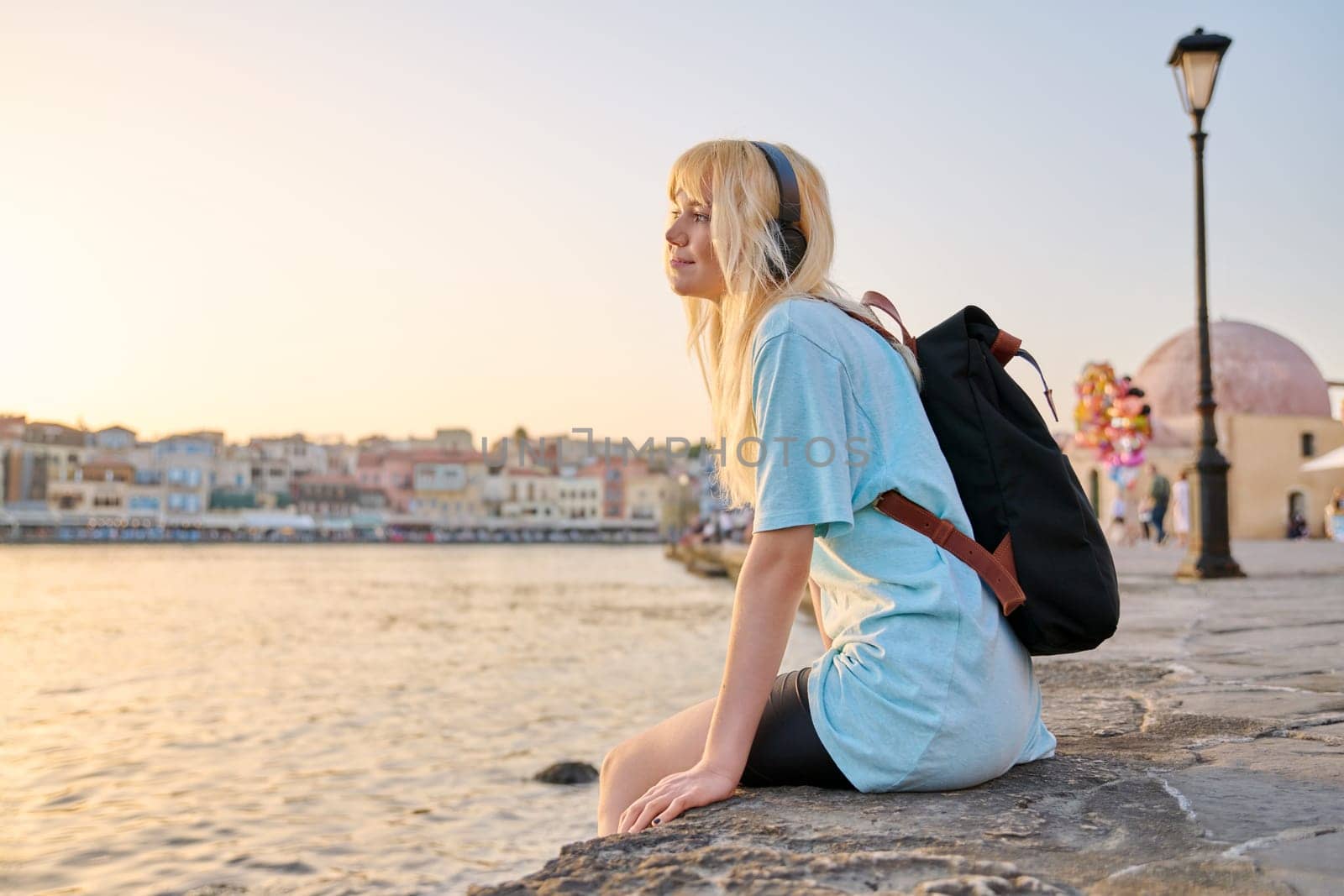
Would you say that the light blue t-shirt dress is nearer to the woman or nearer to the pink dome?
the woman

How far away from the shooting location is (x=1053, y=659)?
402 centimetres

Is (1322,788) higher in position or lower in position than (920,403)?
lower

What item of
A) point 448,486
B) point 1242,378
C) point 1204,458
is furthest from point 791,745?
point 448,486

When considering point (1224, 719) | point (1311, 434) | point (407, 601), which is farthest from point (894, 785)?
point (1311, 434)

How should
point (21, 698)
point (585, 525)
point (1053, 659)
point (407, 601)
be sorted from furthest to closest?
point (585, 525) → point (407, 601) → point (21, 698) → point (1053, 659)

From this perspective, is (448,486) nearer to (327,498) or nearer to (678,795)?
(327,498)

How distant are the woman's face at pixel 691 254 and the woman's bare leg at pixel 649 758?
68 cm

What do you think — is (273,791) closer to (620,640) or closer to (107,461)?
(620,640)

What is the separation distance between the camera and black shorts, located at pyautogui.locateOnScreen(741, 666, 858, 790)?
1.75 meters

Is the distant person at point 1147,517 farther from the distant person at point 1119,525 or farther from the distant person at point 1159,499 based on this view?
the distant person at point 1119,525

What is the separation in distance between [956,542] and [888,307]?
41cm

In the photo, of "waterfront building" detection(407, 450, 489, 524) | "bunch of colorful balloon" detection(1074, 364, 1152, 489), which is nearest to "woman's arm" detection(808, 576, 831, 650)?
→ "bunch of colorful balloon" detection(1074, 364, 1152, 489)

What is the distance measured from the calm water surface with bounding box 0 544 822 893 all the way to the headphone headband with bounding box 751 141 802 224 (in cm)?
357

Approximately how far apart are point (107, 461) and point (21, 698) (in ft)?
266
